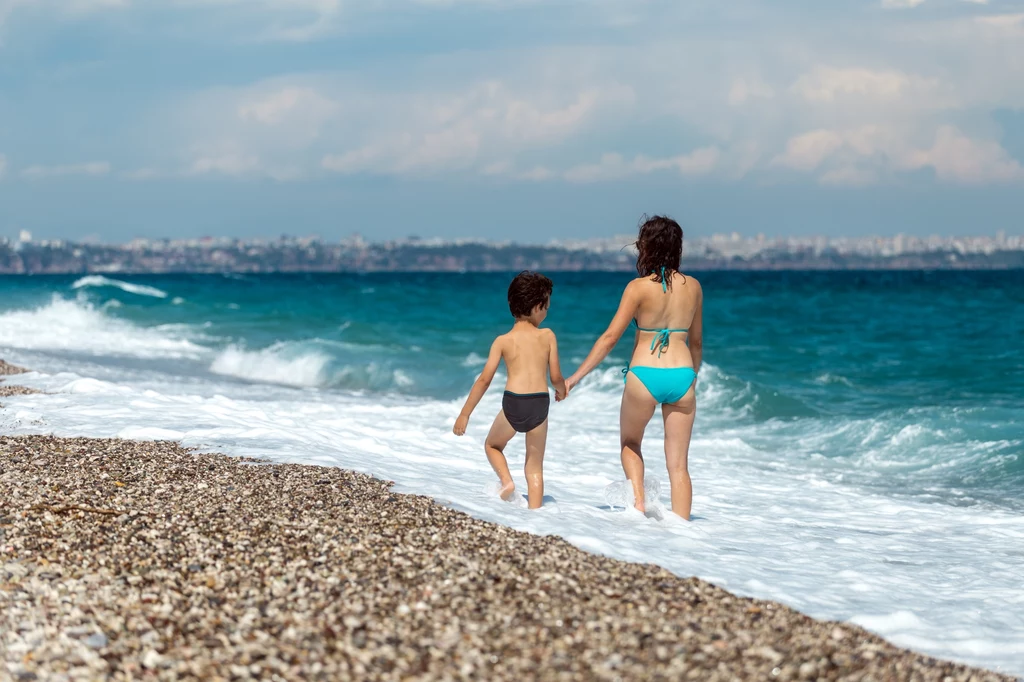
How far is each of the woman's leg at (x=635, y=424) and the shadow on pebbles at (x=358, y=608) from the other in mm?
1026

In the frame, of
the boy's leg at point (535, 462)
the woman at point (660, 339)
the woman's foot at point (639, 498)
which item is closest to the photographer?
the woman at point (660, 339)

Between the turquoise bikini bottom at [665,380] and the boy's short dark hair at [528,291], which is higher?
the boy's short dark hair at [528,291]

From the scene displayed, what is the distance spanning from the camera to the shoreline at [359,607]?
377 cm

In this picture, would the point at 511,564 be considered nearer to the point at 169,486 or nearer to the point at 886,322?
the point at 169,486

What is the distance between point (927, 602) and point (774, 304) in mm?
46453

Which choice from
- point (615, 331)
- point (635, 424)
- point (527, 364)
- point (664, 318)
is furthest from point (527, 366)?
point (664, 318)

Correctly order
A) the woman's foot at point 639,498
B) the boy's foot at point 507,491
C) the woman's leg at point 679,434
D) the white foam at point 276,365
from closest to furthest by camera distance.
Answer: the woman's leg at point 679,434 < the woman's foot at point 639,498 < the boy's foot at point 507,491 < the white foam at point 276,365

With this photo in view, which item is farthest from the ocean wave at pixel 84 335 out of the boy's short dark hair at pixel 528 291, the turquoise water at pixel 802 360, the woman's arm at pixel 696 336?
the woman's arm at pixel 696 336

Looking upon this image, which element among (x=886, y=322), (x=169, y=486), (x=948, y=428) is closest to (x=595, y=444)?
(x=948, y=428)

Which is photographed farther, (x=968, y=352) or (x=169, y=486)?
(x=968, y=352)

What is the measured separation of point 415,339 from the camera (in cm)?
3189

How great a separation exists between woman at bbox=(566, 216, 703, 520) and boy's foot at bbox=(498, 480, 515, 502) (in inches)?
34.6

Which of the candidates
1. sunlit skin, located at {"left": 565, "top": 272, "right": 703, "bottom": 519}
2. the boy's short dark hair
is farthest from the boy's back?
sunlit skin, located at {"left": 565, "top": 272, "right": 703, "bottom": 519}

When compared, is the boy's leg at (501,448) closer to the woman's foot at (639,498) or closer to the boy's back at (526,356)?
the boy's back at (526,356)
